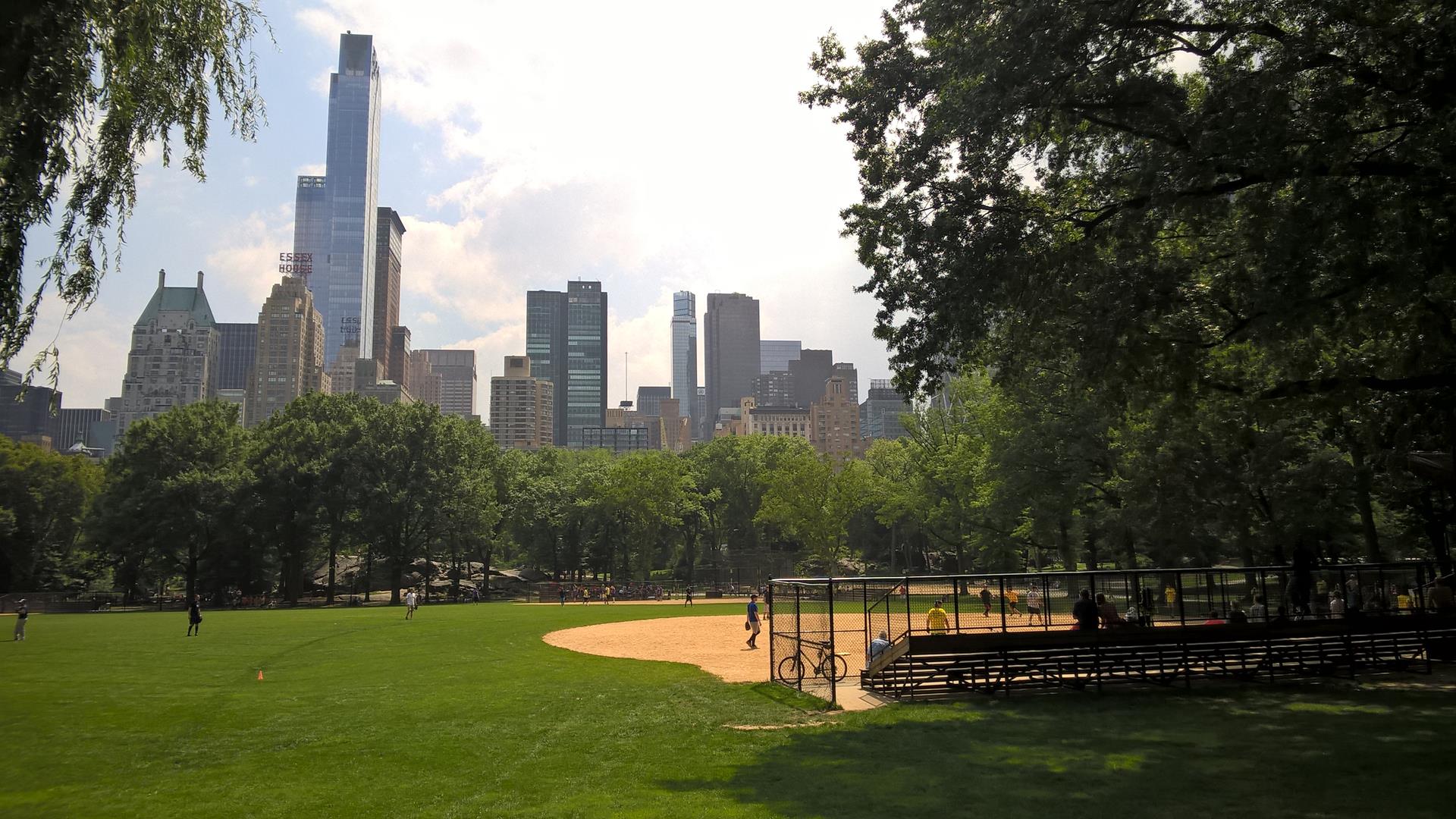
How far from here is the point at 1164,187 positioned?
1360 cm

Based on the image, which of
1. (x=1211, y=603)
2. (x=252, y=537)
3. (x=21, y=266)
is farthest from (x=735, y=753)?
(x=252, y=537)

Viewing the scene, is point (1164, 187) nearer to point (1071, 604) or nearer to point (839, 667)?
point (839, 667)

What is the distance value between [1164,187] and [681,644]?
24.3 meters

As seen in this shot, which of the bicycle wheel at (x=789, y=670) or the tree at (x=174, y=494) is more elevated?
the tree at (x=174, y=494)

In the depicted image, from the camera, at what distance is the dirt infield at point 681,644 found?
1013 inches

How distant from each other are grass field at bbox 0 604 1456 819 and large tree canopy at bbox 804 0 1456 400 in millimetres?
6623

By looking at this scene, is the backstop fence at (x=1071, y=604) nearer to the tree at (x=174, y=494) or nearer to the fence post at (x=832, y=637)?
the fence post at (x=832, y=637)

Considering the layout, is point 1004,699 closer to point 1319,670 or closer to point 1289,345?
point 1319,670

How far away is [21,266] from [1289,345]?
22.3 meters

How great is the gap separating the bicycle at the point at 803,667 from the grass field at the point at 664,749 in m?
0.92

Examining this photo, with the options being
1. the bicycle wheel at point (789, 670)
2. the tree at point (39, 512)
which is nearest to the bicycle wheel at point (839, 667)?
the bicycle wheel at point (789, 670)

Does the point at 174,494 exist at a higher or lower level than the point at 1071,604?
higher

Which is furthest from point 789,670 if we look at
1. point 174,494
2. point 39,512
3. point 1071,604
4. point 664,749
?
point 39,512

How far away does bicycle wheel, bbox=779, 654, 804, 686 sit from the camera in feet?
68.7
